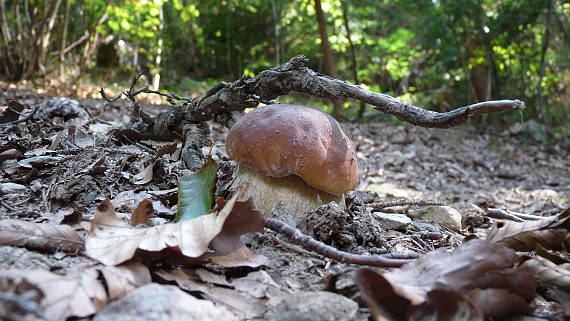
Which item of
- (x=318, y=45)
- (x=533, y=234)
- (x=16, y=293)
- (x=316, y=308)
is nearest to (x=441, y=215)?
(x=533, y=234)

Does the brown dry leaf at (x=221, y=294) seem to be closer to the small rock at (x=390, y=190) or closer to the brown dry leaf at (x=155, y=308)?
the brown dry leaf at (x=155, y=308)

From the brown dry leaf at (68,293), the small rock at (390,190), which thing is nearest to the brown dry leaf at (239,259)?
the brown dry leaf at (68,293)

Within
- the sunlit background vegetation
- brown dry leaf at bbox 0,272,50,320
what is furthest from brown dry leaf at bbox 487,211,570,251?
the sunlit background vegetation

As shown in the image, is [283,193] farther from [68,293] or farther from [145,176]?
[68,293]

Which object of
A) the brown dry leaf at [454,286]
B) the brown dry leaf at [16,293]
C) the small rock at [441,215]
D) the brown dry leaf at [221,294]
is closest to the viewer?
the brown dry leaf at [16,293]

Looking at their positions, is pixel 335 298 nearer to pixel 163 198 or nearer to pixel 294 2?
pixel 163 198

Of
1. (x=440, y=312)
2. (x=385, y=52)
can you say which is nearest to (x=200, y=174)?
(x=440, y=312)

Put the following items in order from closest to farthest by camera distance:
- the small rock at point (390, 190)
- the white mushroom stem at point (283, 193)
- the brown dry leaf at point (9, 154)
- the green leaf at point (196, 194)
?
the green leaf at point (196, 194) → the white mushroom stem at point (283, 193) → the brown dry leaf at point (9, 154) → the small rock at point (390, 190)

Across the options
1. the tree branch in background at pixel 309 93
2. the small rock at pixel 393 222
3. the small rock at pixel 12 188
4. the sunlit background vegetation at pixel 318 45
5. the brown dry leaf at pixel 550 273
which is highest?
the sunlit background vegetation at pixel 318 45
